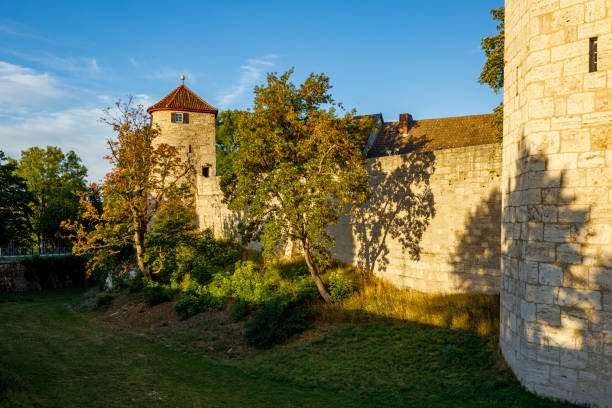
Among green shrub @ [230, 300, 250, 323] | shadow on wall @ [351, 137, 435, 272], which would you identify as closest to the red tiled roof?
shadow on wall @ [351, 137, 435, 272]

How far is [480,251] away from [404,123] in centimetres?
1829

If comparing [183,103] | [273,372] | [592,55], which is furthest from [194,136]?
[592,55]

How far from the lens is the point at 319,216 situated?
10.8m

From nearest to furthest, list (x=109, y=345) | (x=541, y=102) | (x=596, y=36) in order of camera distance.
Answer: (x=596, y=36) → (x=541, y=102) → (x=109, y=345)

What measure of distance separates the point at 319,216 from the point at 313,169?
1.42 m

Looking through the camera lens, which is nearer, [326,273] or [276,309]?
[276,309]

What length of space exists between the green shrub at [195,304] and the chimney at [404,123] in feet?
60.7

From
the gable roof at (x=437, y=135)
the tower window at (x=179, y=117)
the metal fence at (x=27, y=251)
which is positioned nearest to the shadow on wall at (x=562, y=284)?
the gable roof at (x=437, y=135)

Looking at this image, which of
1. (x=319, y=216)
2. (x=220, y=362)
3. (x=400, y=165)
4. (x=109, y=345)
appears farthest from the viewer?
(x=400, y=165)

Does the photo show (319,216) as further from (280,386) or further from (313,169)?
(280,386)

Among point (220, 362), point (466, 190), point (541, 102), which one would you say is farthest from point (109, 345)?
point (541, 102)

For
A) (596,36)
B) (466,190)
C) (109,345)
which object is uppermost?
(596,36)

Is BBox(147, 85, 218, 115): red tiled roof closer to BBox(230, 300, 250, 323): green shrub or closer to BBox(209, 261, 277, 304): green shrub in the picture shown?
BBox(209, 261, 277, 304): green shrub

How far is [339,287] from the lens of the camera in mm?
12336
